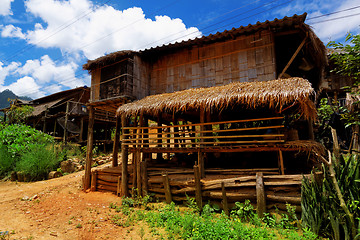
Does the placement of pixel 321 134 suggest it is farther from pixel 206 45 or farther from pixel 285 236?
pixel 285 236

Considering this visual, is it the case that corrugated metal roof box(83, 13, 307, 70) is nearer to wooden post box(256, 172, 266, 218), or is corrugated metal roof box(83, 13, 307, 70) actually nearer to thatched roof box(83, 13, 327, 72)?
thatched roof box(83, 13, 327, 72)

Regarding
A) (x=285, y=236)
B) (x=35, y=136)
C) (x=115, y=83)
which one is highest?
(x=115, y=83)

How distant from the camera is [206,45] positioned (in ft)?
30.1

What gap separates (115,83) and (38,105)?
59.6 feet

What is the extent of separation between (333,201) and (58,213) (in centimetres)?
799

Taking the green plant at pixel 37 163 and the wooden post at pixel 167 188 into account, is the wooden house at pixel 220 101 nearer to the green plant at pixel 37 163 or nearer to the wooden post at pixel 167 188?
the wooden post at pixel 167 188

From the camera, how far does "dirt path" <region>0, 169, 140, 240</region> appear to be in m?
5.31

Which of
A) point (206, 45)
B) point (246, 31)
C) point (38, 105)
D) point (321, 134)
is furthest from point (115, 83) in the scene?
point (38, 105)

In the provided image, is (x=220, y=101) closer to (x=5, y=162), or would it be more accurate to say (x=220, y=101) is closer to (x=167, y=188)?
(x=167, y=188)

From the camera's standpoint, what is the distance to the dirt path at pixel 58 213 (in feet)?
17.4

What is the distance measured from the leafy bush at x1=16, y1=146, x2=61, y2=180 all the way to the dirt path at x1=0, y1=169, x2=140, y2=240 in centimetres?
148

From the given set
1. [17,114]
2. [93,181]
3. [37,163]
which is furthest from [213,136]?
[17,114]

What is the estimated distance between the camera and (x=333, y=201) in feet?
13.6

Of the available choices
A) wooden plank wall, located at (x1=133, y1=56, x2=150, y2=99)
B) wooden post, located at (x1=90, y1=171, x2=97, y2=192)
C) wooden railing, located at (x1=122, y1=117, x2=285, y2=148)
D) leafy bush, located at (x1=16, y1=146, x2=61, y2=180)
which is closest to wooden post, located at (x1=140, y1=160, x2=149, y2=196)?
wooden railing, located at (x1=122, y1=117, x2=285, y2=148)
